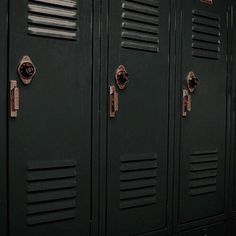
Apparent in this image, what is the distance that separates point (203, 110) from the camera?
255cm

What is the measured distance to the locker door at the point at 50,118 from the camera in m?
1.73

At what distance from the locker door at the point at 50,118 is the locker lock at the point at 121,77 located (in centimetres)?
18

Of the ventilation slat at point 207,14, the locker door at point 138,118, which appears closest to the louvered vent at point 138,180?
the locker door at point 138,118

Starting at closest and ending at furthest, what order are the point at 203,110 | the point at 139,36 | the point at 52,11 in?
the point at 52,11 → the point at 139,36 → the point at 203,110

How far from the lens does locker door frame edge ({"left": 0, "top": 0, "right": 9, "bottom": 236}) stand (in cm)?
168

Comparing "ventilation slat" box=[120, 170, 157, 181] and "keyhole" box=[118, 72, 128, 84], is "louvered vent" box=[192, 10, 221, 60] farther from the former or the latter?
"ventilation slat" box=[120, 170, 157, 181]

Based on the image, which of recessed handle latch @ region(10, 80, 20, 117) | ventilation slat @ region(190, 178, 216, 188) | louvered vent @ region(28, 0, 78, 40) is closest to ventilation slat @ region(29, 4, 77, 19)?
louvered vent @ region(28, 0, 78, 40)

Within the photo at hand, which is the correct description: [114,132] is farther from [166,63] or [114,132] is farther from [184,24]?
[184,24]

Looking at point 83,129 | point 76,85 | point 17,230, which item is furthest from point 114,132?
point 17,230

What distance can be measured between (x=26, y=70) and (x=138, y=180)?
0.89 meters

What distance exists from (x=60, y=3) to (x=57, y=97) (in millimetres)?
442

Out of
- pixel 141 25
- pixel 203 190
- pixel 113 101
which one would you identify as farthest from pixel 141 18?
pixel 203 190

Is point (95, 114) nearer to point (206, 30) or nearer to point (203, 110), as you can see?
point (203, 110)

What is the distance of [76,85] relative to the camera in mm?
1933
